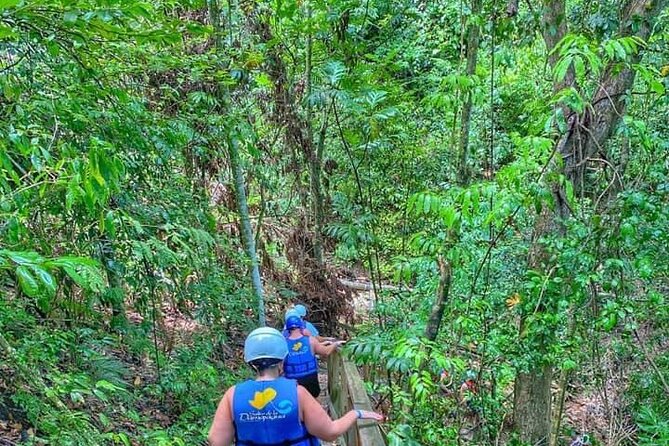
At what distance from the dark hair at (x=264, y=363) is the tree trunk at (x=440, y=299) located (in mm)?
1980

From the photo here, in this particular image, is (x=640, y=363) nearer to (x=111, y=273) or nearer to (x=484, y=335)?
(x=484, y=335)

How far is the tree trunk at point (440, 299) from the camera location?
4.60m

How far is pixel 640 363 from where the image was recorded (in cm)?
535

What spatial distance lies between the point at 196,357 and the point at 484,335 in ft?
11.0

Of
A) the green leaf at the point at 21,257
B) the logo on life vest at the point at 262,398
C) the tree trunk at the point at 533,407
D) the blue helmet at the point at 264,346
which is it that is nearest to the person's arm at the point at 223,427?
the logo on life vest at the point at 262,398

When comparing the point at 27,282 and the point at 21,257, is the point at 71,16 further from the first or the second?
the point at 27,282

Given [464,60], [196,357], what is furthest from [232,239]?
[464,60]

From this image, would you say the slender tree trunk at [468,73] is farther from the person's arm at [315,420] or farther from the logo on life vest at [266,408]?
the logo on life vest at [266,408]

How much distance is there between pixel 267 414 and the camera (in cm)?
287

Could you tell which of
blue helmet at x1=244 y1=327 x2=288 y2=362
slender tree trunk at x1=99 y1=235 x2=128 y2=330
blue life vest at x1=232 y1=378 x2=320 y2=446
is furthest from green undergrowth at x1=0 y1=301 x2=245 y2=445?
blue helmet at x1=244 y1=327 x2=288 y2=362

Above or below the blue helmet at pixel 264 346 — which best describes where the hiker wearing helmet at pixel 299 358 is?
below

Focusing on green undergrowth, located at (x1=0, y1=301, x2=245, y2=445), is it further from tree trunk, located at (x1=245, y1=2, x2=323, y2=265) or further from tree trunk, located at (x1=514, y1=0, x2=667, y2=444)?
tree trunk, located at (x1=514, y1=0, x2=667, y2=444)

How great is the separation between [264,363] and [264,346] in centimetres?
9

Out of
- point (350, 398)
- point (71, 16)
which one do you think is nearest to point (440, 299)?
point (350, 398)
